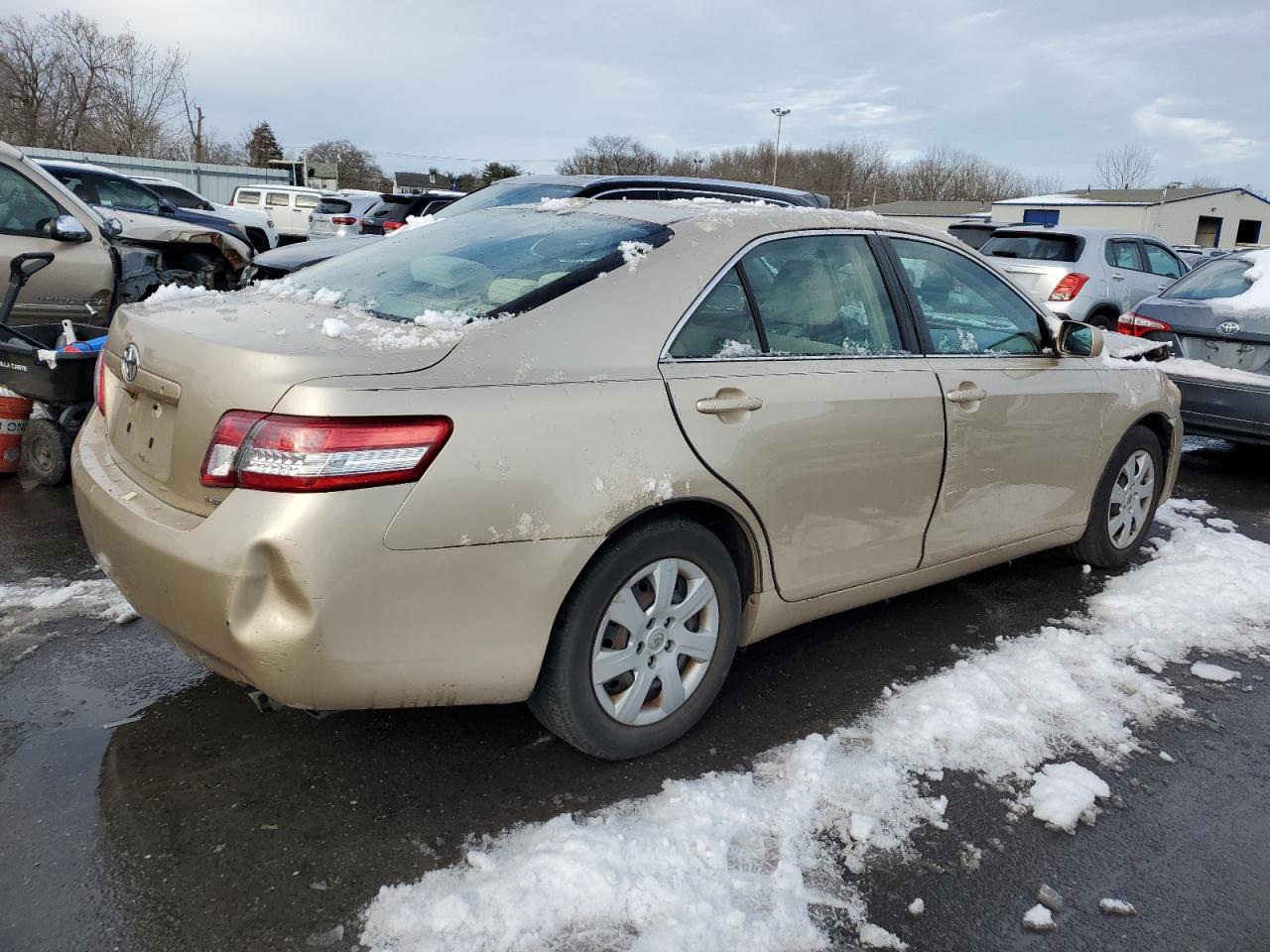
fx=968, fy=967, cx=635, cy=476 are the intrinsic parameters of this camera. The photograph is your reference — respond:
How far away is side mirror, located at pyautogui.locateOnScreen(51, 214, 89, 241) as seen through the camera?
21.3 ft

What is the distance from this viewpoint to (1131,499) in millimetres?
4766

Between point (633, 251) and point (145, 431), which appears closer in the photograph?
point (145, 431)

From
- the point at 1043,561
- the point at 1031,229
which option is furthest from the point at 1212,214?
the point at 1043,561

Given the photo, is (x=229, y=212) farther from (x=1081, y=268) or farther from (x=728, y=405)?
(x=728, y=405)

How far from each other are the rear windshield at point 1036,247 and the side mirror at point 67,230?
908 centimetres

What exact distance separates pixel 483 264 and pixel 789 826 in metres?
1.92

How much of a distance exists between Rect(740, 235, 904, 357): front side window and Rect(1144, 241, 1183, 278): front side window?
10.0 m

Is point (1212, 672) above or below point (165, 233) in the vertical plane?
below

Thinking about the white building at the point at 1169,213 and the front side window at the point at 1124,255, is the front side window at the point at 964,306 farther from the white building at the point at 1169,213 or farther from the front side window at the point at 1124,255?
the white building at the point at 1169,213

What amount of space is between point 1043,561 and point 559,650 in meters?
3.27

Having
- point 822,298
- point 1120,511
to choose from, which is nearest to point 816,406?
point 822,298

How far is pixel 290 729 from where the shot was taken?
9.82 feet

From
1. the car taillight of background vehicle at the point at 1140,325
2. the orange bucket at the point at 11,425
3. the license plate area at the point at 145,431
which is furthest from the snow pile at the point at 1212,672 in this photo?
the orange bucket at the point at 11,425

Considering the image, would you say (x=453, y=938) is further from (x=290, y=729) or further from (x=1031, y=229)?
(x=1031, y=229)
